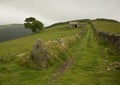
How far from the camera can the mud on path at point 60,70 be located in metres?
20.8

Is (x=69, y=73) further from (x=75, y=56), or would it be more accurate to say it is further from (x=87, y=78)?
(x=75, y=56)

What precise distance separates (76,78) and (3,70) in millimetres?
8291

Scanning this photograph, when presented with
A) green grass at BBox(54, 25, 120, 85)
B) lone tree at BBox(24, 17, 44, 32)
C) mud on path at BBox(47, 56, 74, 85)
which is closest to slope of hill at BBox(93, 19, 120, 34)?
lone tree at BBox(24, 17, 44, 32)

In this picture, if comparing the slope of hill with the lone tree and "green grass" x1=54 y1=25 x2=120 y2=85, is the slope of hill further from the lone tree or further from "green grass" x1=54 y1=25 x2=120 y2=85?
"green grass" x1=54 y1=25 x2=120 y2=85

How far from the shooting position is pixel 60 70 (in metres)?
24.4

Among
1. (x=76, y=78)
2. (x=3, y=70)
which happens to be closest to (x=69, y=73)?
(x=76, y=78)


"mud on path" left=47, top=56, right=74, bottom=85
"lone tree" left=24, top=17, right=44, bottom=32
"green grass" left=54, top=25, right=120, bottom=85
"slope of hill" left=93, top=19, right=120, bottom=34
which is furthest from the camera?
"lone tree" left=24, top=17, right=44, bottom=32

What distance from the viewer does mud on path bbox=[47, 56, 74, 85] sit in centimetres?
2076

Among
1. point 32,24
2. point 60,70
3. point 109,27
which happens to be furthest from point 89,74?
point 32,24

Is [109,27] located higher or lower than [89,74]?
lower

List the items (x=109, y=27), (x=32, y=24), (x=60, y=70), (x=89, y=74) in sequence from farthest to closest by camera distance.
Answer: (x=32, y=24), (x=109, y=27), (x=60, y=70), (x=89, y=74)

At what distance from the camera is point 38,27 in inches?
5079

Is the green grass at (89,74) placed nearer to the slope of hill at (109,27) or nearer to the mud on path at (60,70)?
the mud on path at (60,70)

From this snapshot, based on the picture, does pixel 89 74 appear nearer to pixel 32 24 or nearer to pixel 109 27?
pixel 109 27
